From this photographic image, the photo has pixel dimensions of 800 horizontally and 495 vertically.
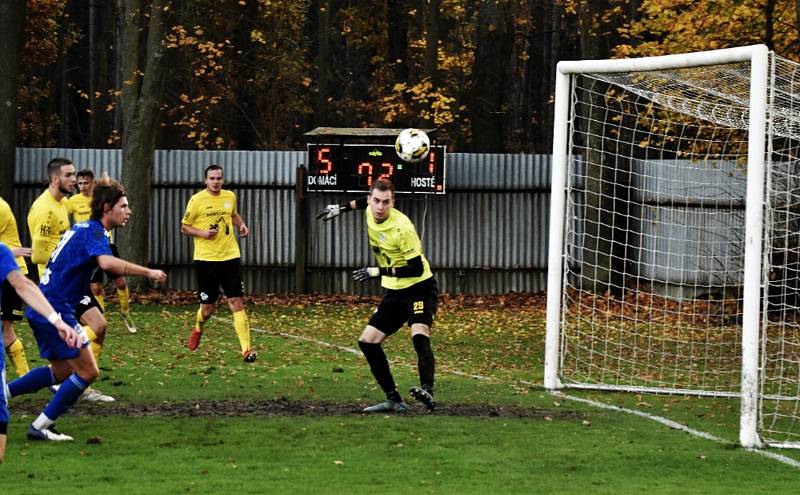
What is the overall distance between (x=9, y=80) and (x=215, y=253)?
33.1 ft

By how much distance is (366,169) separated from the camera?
2256 cm

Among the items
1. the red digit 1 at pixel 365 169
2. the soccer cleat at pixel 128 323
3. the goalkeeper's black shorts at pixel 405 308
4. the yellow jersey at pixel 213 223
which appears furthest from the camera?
the red digit 1 at pixel 365 169

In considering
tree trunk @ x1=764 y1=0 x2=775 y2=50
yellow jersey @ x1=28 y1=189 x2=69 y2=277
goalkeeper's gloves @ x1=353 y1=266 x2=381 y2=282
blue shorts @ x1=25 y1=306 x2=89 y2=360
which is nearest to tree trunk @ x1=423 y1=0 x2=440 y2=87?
tree trunk @ x1=764 y1=0 x2=775 y2=50

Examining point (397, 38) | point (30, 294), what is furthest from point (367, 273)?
point (397, 38)

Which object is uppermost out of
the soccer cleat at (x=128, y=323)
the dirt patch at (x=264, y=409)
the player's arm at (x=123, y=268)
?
the player's arm at (x=123, y=268)

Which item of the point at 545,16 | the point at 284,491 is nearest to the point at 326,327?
the point at 284,491

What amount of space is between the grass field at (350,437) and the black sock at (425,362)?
26 cm

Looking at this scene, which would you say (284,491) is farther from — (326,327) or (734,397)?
(326,327)

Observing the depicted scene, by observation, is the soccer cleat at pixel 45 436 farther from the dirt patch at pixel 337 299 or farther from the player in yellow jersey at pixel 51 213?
the dirt patch at pixel 337 299

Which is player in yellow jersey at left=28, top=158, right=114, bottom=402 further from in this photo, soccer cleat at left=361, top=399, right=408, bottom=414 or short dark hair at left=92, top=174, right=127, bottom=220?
soccer cleat at left=361, top=399, right=408, bottom=414

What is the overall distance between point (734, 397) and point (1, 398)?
8.34 meters

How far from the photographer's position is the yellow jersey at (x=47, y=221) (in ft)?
41.9

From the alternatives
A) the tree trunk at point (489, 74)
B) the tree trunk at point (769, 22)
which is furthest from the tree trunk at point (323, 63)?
the tree trunk at point (769, 22)

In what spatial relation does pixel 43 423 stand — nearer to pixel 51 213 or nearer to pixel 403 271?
pixel 403 271
